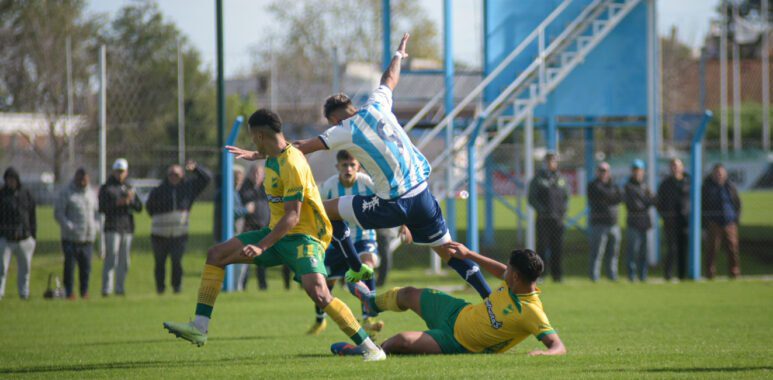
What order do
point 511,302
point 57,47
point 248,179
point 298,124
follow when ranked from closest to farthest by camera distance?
point 511,302 → point 248,179 → point 298,124 → point 57,47

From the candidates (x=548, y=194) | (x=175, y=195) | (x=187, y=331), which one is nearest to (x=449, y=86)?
(x=548, y=194)

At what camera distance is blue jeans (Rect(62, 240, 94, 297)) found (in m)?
15.9

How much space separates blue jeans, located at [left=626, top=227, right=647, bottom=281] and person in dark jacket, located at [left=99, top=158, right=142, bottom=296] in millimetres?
9184

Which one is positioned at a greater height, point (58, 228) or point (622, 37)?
point (622, 37)

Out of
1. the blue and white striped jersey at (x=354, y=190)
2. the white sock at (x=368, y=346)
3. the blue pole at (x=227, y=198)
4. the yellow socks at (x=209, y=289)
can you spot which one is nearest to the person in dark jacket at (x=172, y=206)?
the blue pole at (x=227, y=198)

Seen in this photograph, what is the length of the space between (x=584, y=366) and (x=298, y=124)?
19512 mm

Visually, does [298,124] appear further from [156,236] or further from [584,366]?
[584,366]

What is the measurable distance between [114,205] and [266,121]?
8804 millimetres

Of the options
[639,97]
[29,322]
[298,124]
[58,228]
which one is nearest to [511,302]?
[29,322]

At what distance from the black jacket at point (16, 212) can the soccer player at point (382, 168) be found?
852 centimetres

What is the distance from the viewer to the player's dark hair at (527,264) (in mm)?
7832

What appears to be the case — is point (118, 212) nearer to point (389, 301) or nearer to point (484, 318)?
point (389, 301)

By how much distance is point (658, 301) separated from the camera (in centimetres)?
1472

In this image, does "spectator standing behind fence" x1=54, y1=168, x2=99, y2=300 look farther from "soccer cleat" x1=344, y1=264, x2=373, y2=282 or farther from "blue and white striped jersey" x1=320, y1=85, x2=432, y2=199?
"blue and white striped jersey" x1=320, y1=85, x2=432, y2=199
